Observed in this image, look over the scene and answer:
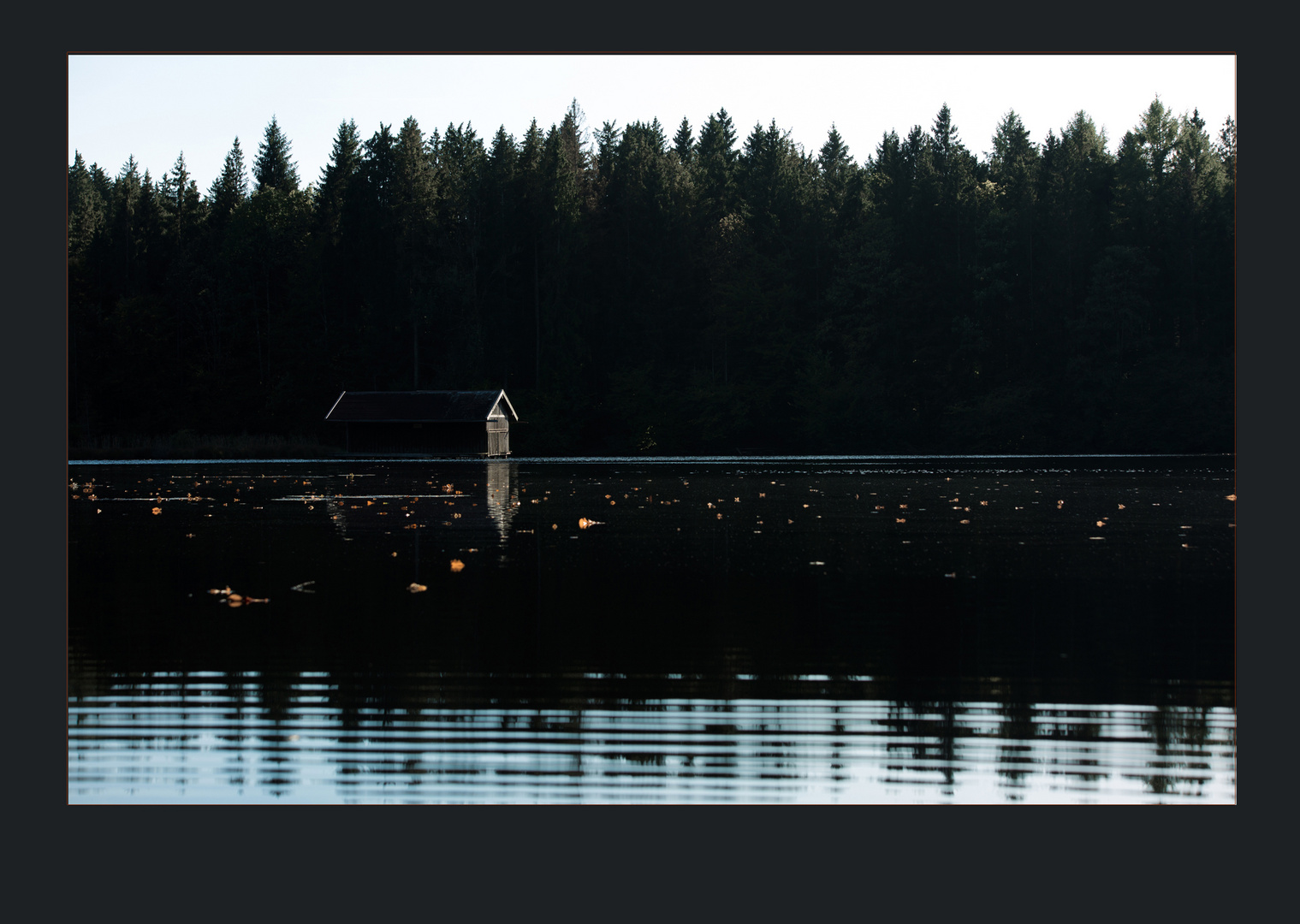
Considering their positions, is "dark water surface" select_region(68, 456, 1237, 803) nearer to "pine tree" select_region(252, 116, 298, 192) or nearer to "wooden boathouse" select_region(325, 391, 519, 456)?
"wooden boathouse" select_region(325, 391, 519, 456)

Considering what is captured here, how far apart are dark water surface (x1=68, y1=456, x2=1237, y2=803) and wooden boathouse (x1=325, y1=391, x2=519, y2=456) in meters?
42.0

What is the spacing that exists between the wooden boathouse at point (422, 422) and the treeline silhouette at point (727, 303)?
6561 millimetres

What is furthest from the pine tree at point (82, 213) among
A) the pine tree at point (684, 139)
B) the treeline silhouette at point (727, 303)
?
the pine tree at point (684, 139)

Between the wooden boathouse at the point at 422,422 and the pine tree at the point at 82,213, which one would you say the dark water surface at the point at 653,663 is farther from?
the pine tree at the point at 82,213

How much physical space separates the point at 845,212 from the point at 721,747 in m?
72.1

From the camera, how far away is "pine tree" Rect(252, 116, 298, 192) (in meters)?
100

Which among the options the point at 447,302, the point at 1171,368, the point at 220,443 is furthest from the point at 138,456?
the point at 1171,368

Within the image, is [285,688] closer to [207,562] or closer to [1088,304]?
[207,562]

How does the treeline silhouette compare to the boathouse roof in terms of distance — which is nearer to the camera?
the boathouse roof

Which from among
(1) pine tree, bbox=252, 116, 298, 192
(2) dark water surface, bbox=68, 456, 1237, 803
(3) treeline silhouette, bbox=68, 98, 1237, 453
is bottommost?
(2) dark water surface, bbox=68, 456, 1237, 803

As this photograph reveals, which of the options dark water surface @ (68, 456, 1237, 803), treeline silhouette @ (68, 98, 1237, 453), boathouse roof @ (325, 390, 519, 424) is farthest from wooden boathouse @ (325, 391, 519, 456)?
dark water surface @ (68, 456, 1237, 803)

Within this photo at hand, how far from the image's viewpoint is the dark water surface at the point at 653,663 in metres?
6.91

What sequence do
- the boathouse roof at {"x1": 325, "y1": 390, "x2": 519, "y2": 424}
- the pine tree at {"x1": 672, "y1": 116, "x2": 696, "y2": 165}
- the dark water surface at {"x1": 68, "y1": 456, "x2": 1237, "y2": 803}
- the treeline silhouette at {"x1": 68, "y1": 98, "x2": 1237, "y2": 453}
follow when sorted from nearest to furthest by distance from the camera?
the dark water surface at {"x1": 68, "y1": 456, "x2": 1237, "y2": 803} < the boathouse roof at {"x1": 325, "y1": 390, "x2": 519, "y2": 424} < the treeline silhouette at {"x1": 68, "y1": 98, "x2": 1237, "y2": 453} < the pine tree at {"x1": 672, "y1": 116, "x2": 696, "y2": 165}

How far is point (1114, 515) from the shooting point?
2259cm
